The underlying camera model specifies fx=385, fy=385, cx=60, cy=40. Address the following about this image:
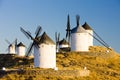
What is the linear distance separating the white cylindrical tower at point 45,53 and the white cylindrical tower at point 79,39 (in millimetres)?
15120

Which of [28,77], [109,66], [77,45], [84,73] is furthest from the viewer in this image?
[77,45]

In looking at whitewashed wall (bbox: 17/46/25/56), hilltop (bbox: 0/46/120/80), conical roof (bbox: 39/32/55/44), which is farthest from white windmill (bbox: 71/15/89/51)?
whitewashed wall (bbox: 17/46/25/56)

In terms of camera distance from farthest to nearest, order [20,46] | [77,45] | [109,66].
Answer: [20,46] → [77,45] → [109,66]

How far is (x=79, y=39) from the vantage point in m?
73.8

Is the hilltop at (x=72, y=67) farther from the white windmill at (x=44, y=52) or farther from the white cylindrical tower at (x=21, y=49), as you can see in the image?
the white cylindrical tower at (x=21, y=49)

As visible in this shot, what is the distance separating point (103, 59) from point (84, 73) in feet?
46.5

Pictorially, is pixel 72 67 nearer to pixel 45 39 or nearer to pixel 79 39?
pixel 45 39

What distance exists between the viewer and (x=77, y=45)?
7400 centimetres

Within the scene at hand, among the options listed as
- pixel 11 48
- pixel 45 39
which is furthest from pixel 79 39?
pixel 11 48

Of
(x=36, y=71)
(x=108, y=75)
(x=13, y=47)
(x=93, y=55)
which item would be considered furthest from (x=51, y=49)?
(x=13, y=47)

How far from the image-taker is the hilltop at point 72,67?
55125 mm

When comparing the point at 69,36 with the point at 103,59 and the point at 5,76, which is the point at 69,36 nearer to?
the point at 103,59

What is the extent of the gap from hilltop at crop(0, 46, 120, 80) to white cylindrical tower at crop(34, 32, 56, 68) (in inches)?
62.5

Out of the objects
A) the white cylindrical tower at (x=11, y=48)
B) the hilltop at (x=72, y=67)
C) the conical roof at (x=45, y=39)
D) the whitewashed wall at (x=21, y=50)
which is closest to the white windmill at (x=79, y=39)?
the hilltop at (x=72, y=67)
